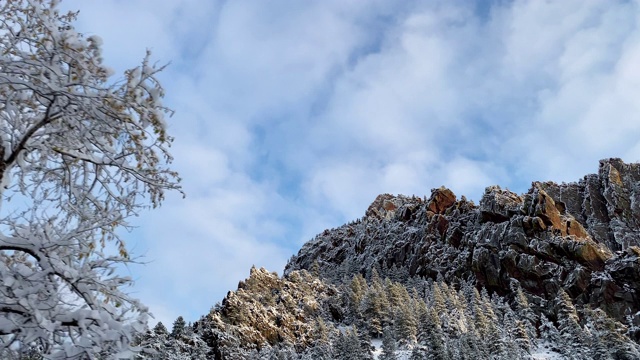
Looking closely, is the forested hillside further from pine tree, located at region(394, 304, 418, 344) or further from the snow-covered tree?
the snow-covered tree

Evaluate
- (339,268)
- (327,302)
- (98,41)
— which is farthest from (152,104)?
(339,268)

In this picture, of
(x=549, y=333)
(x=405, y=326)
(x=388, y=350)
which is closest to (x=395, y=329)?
(x=405, y=326)

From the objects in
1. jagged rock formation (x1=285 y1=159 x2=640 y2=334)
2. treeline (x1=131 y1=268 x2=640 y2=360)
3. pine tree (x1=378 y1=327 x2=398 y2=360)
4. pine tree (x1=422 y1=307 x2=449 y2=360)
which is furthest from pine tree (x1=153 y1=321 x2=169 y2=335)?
jagged rock formation (x1=285 y1=159 x2=640 y2=334)

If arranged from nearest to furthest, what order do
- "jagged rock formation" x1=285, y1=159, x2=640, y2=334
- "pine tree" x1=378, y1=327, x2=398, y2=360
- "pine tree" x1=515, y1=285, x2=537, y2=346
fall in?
"pine tree" x1=378, y1=327, x2=398, y2=360 → "pine tree" x1=515, y1=285, x2=537, y2=346 → "jagged rock formation" x1=285, y1=159, x2=640, y2=334

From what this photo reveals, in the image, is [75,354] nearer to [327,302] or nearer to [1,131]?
[1,131]

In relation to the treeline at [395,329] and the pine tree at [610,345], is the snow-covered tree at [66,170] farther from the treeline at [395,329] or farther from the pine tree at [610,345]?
the pine tree at [610,345]

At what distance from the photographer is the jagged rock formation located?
6881cm

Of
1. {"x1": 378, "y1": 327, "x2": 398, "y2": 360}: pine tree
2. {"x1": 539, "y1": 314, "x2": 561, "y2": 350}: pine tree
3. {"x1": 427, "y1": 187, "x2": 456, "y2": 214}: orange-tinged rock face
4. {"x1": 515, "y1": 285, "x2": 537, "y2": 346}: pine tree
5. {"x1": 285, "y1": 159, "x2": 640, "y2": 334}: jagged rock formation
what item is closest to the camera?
{"x1": 378, "y1": 327, "x2": 398, "y2": 360}: pine tree

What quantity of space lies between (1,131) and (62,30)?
1.21m

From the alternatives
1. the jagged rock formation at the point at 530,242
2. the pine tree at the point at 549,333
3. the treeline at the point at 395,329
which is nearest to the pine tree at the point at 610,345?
the treeline at the point at 395,329

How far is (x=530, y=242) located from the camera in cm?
7656

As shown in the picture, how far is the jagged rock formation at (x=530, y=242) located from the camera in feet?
226

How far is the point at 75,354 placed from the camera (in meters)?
3.71

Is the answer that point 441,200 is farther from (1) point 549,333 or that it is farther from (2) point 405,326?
(2) point 405,326
